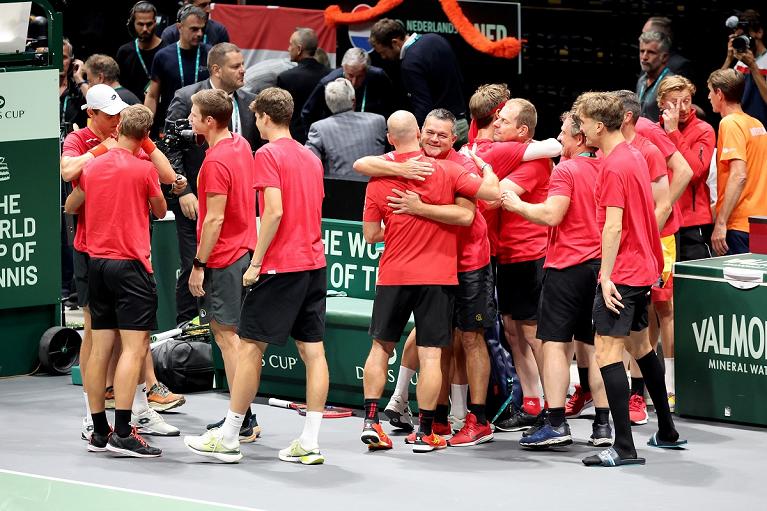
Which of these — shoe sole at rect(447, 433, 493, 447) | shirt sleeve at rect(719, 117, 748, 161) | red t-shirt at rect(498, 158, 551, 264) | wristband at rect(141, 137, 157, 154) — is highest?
shirt sleeve at rect(719, 117, 748, 161)

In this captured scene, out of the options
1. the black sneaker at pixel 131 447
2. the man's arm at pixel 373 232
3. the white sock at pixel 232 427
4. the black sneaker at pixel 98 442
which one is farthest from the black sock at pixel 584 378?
the black sneaker at pixel 98 442

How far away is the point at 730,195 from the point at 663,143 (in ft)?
3.71

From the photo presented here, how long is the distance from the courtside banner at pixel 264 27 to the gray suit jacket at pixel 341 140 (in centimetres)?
433

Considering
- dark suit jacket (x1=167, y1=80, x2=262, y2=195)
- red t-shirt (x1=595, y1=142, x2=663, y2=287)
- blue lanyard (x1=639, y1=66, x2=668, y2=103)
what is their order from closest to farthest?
1. red t-shirt (x1=595, y1=142, x2=663, y2=287)
2. dark suit jacket (x1=167, y1=80, x2=262, y2=195)
3. blue lanyard (x1=639, y1=66, x2=668, y2=103)

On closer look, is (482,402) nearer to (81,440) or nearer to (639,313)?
(639,313)

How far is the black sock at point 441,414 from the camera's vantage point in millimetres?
8164

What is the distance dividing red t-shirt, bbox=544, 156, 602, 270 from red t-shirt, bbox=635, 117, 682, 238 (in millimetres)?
1121

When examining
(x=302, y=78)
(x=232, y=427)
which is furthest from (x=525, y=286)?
(x=302, y=78)

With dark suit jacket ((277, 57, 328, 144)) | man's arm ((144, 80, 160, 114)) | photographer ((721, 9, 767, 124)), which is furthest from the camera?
dark suit jacket ((277, 57, 328, 144))

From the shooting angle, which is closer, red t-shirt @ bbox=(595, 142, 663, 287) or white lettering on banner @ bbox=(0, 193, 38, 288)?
red t-shirt @ bbox=(595, 142, 663, 287)

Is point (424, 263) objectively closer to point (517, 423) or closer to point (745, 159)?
point (517, 423)

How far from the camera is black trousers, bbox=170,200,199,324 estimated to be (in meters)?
10.1

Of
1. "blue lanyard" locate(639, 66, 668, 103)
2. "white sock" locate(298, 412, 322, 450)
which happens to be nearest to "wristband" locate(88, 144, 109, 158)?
"white sock" locate(298, 412, 322, 450)

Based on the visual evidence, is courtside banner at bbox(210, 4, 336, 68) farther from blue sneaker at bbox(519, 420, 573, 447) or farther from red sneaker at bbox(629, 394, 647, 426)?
blue sneaker at bbox(519, 420, 573, 447)
